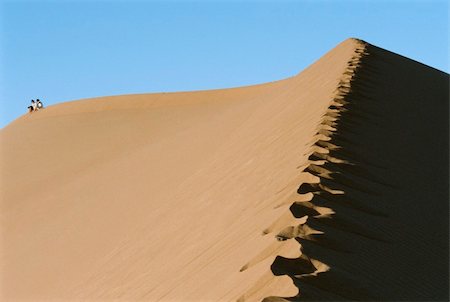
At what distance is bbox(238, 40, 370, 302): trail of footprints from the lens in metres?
4.88

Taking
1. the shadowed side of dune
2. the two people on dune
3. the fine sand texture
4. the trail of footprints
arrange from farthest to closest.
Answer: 1. the two people on dune
2. the fine sand texture
3. the shadowed side of dune
4. the trail of footprints

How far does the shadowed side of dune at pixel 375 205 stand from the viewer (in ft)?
16.7

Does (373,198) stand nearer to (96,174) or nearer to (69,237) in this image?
(69,237)

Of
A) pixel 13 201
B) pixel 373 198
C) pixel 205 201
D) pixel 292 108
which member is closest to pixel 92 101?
pixel 13 201

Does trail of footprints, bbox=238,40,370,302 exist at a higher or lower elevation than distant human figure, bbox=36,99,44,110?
lower

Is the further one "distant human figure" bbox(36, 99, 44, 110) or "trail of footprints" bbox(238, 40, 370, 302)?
"distant human figure" bbox(36, 99, 44, 110)

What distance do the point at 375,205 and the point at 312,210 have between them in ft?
3.76

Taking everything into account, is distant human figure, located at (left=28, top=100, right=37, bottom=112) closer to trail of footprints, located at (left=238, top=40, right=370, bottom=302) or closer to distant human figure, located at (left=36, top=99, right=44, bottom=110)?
distant human figure, located at (left=36, top=99, right=44, bottom=110)

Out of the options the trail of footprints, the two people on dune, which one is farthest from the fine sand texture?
the two people on dune

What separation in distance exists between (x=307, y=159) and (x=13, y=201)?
44.9ft

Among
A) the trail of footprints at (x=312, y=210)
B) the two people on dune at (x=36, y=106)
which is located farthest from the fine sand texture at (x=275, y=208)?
the two people on dune at (x=36, y=106)

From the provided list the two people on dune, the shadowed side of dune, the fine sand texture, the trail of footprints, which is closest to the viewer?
the trail of footprints

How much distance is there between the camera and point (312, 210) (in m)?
6.07

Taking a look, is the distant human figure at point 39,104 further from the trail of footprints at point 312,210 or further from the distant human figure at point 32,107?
the trail of footprints at point 312,210
